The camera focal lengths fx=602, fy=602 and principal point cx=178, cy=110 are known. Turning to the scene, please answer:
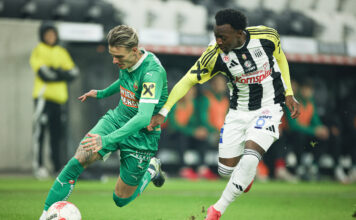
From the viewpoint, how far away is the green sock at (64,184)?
5.30 m

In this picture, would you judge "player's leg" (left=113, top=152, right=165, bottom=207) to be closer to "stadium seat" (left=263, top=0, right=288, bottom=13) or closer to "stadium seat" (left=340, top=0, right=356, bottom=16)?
"stadium seat" (left=263, top=0, right=288, bottom=13)

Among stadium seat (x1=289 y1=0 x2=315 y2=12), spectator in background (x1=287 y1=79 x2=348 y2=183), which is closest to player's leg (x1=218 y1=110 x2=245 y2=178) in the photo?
spectator in background (x1=287 y1=79 x2=348 y2=183)

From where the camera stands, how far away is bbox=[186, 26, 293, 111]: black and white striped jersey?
237 inches

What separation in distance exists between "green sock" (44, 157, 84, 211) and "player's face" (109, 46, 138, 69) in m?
0.98

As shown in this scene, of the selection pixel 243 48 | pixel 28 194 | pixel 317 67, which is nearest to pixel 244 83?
pixel 243 48

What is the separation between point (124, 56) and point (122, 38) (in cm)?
17

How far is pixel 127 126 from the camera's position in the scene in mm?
5121

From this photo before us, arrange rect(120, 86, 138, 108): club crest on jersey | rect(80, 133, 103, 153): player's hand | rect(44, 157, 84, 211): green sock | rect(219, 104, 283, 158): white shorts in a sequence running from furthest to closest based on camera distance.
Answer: rect(219, 104, 283, 158): white shorts < rect(120, 86, 138, 108): club crest on jersey < rect(44, 157, 84, 211): green sock < rect(80, 133, 103, 153): player's hand

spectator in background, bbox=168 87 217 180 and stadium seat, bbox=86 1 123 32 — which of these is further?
spectator in background, bbox=168 87 217 180

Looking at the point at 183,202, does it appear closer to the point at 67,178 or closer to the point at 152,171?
the point at 152,171

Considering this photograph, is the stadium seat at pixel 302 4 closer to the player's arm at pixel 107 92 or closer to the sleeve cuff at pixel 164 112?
the player's arm at pixel 107 92

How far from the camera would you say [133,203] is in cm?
810

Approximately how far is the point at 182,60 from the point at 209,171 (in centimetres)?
280

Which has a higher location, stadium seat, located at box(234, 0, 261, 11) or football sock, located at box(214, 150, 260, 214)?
football sock, located at box(214, 150, 260, 214)
